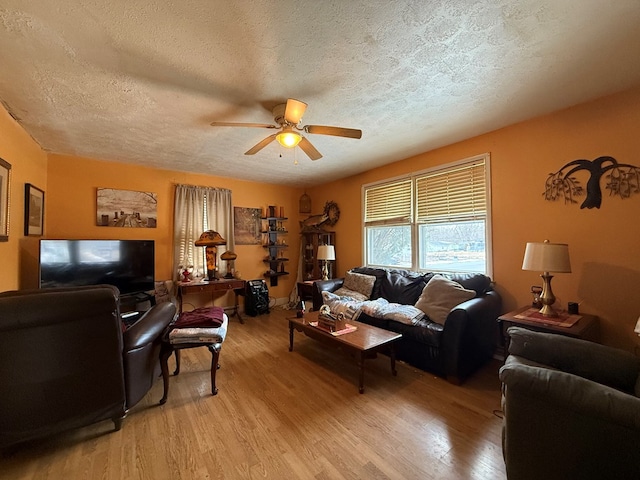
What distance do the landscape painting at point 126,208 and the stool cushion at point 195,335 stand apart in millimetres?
2664

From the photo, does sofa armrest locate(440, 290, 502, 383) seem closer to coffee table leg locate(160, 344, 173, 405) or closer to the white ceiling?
the white ceiling

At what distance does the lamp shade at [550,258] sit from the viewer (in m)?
2.07

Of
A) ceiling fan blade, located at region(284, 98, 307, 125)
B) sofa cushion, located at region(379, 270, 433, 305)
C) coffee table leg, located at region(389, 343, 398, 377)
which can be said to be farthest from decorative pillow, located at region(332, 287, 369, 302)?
ceiling fan blade, located at region(284, 98, 307, 125)

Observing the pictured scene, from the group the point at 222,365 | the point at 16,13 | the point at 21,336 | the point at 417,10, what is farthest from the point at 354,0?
the point at 222,365

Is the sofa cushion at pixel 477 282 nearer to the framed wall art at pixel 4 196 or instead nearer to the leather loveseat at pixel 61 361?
the leather loveseat at pixel 61 361

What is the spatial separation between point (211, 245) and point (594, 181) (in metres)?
4.64

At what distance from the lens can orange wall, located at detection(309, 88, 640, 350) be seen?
7.18 feet

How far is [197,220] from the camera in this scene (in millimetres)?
4500

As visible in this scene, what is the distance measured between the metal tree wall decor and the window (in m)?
0.60

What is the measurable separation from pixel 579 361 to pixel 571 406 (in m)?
0.67

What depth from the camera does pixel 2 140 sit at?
7.63ft

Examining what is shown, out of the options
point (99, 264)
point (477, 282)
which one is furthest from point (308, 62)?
point (99, 264)

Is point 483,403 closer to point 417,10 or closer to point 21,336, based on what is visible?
point 417,10

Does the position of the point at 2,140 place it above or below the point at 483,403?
above
